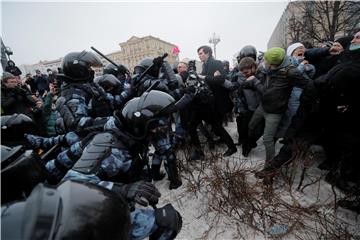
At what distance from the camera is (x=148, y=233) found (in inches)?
63.1

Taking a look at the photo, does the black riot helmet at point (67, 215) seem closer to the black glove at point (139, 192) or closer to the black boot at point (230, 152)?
the black glove at point (139, 192)

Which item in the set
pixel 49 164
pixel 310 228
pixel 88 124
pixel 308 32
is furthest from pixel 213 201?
pixel 308 32

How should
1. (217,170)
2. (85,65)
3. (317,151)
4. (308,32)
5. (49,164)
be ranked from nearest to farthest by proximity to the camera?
1. (49,164)
2. (217,170)
3. (85,65)
4. (317,151)
5. (308,32)

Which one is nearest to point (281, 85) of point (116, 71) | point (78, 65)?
point (78, 65)

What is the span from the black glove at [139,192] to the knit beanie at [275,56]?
7.63 feet

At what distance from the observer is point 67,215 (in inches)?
37.1

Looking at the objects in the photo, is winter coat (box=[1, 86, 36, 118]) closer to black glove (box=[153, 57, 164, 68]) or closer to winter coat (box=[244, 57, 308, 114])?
black glove (box=[153, 57, 164, 68])

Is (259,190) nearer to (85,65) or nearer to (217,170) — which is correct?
(217,170)

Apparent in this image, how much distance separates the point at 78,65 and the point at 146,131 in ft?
5.59

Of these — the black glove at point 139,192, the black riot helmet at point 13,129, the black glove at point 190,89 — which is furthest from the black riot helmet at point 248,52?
the black riot helmet at point 13,129

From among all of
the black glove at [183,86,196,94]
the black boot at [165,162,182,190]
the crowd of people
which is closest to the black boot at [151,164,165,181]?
the crowd of people

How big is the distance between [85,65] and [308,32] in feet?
54.3

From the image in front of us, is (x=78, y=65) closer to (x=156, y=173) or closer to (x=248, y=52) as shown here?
(x=156, y=173)

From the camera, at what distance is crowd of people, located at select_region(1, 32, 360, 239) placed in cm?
111
